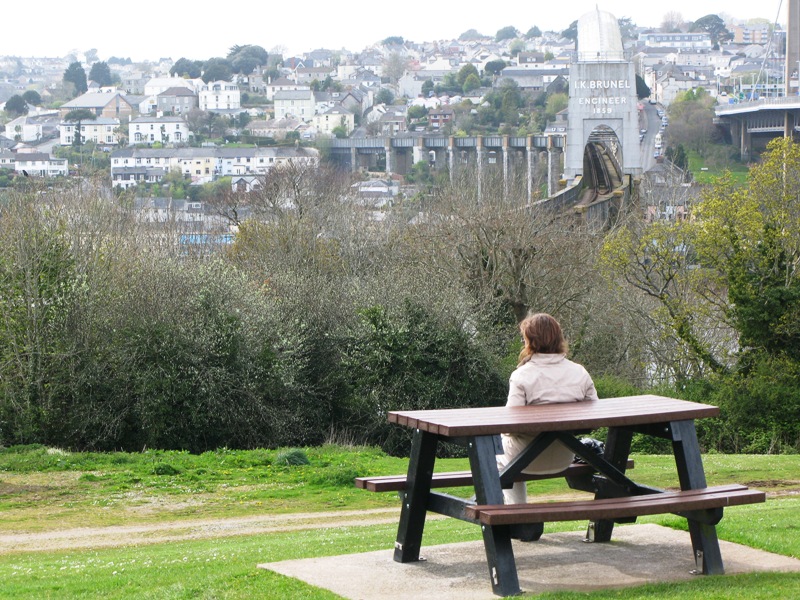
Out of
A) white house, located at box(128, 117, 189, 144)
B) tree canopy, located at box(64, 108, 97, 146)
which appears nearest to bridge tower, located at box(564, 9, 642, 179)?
tree canopy, located at box(64, 108, 97, 146)

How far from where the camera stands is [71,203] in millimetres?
37281

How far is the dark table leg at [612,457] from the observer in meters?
7.63

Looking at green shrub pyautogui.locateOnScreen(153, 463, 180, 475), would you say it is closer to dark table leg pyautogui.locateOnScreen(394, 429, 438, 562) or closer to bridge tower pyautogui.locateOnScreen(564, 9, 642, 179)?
dark table leg pyautogui.locateOnScreen(394, 429, 438, 562)

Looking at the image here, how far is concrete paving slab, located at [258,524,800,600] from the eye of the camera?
6.65 m

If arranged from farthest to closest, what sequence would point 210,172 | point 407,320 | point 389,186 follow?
point 210,172, point 389,186, point 407,320

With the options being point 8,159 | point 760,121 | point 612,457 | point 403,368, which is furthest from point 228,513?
point 8,159

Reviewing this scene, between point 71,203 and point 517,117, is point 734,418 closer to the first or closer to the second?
point 71,203

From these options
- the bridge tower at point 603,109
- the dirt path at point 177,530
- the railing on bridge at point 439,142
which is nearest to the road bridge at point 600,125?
the bridge tower at point 603,109

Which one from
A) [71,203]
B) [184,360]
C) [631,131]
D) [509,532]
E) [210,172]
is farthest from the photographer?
[210,172]

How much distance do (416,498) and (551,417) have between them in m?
1.00

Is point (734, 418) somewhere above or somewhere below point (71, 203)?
below

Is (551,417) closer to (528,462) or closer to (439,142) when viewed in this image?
(528,462)

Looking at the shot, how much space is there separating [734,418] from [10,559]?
15.5m

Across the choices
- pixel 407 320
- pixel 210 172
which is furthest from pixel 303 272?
pixel 210 172
